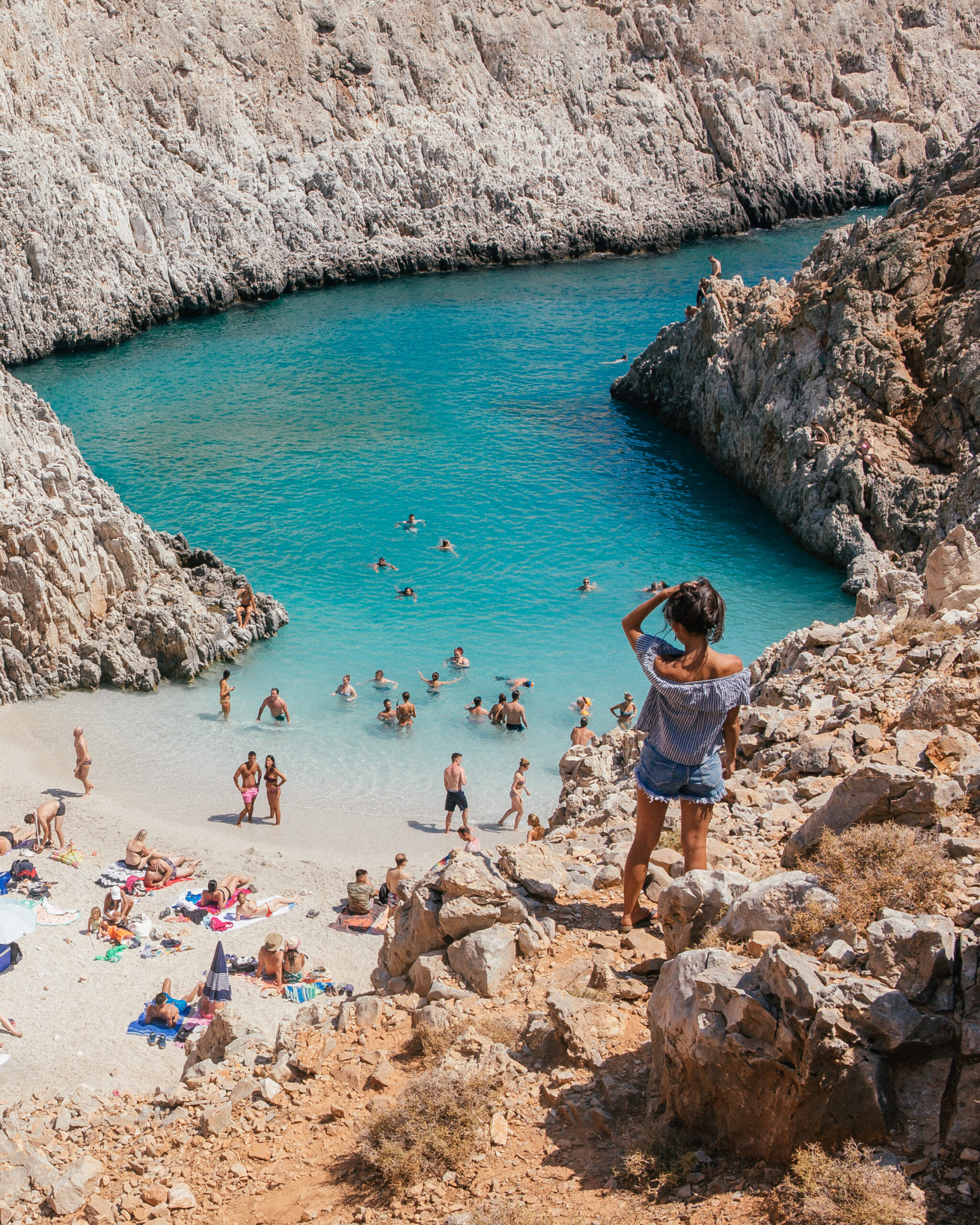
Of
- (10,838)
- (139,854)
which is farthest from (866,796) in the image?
(10,838)

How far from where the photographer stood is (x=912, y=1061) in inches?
184

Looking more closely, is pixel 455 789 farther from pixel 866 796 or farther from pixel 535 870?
pixel 866 796

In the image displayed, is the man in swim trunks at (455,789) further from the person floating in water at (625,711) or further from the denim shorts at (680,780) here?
the denim shorts at (680,780)

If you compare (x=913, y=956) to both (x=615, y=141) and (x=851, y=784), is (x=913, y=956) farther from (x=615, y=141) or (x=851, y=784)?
(x=615, y=141)

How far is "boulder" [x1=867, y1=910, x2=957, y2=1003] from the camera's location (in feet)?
15.8

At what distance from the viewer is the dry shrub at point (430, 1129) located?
573cm

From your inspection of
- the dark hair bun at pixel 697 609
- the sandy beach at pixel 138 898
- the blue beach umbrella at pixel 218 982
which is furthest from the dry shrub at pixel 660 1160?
the blue beach umbrella at pixel 218 982

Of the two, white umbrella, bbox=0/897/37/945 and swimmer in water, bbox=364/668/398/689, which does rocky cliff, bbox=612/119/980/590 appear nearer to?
swimmer in water, bbox=364/668/398/689

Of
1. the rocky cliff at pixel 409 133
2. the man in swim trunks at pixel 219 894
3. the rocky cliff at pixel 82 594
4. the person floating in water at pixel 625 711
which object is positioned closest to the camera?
the man in swim trunks at pixel 219 894

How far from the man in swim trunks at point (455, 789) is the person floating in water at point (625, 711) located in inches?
158

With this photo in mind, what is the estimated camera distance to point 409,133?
68.5 meters

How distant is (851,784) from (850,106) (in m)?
89.4

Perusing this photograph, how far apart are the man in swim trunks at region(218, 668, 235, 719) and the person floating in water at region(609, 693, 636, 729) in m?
8.10

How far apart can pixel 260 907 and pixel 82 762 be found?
17.6 ft
